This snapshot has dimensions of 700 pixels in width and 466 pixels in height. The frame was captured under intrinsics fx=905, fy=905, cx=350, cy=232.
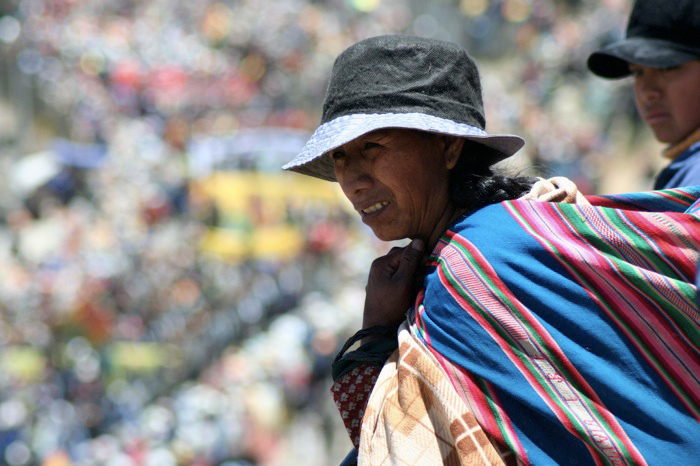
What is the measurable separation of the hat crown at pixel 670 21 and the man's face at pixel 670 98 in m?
0.06

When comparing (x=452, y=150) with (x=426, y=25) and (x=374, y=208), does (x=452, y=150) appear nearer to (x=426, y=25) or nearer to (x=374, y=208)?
(x=374, y=208)

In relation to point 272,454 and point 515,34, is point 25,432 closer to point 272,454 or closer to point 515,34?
point 272,454

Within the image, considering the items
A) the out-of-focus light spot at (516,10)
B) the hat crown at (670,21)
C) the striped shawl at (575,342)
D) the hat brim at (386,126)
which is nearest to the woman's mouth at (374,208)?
the hat brim at (386,126)

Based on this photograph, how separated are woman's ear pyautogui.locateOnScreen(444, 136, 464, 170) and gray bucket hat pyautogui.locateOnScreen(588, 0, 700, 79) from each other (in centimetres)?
76

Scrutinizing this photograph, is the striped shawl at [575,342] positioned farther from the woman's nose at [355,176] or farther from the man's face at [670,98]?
the man's face at [670,98]

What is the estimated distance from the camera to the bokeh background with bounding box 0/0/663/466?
7.05 m

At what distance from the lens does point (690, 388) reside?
41.8 inches

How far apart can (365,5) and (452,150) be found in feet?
32.7

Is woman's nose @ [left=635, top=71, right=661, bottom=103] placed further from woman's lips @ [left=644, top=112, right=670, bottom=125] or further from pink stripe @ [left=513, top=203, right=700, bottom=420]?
pink stripe @ [left=513, top=203, right=700, bottom=420]

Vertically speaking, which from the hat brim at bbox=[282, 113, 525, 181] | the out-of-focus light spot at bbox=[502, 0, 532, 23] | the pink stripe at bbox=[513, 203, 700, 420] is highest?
the out-of-focus light spot at bbox=[502, 0, 532, 23]

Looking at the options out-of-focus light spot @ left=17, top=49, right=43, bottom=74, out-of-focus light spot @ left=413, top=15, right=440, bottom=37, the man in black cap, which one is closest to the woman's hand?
the man in black cap

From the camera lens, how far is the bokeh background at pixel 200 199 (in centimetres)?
705

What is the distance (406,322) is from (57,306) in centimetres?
799

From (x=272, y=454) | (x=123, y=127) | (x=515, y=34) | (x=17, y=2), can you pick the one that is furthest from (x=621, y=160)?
(x=17, y=2)
